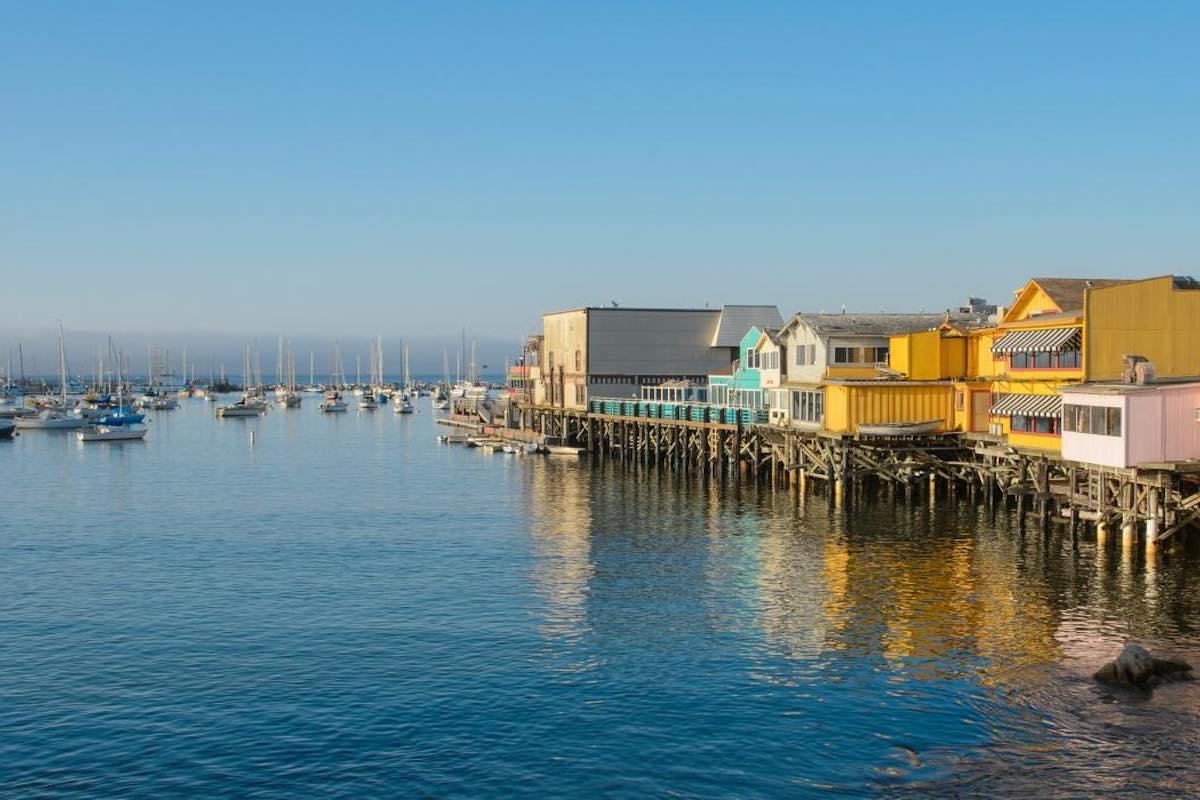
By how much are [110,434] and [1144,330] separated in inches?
4496

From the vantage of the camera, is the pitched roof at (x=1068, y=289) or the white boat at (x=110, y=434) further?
the white boat at (x=110, y=434)

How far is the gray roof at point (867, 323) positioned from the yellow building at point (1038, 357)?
11276 mm

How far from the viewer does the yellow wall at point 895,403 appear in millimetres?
67438

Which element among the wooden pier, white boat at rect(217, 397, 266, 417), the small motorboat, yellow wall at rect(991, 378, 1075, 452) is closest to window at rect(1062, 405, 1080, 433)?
the wooden pier

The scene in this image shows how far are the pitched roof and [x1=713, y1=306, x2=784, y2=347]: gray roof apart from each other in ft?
168

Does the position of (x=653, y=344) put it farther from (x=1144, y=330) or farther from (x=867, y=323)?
(x=1144, y=330)

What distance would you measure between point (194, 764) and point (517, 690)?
27.9 ft

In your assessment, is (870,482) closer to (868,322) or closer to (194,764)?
(868,322)

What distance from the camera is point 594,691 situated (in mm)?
31141

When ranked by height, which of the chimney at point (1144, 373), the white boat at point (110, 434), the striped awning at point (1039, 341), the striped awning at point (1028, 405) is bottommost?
the white boat at point (110, 434)

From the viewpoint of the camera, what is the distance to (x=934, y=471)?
223 ft

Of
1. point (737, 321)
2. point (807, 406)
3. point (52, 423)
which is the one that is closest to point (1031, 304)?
point (807, 406)

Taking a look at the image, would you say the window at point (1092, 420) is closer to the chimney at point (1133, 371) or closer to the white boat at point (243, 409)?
the chimney at point (1133, 371)

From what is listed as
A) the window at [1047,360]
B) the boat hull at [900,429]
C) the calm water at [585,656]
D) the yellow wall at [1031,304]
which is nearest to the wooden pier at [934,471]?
the boat hull at [900,429]
